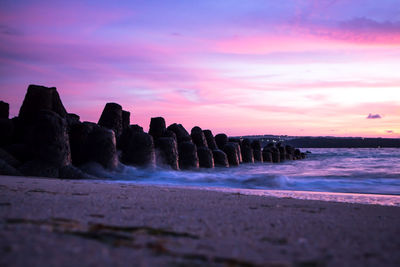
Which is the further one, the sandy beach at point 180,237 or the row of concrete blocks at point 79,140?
the row of concrete blocks at point 79,140

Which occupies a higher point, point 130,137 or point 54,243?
point 130,137

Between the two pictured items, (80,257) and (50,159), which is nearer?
(80,257)

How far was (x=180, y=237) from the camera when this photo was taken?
2152 mm

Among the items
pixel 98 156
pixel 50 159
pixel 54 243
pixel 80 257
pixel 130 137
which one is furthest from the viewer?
pixel 130 137

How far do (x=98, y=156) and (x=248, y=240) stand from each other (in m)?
7.13

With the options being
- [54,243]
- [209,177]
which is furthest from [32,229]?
[209,177]

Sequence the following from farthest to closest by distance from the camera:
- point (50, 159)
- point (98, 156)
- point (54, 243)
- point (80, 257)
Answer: point (98, 156)
point (50, 159)
point (54, 243)
point (80, 257)

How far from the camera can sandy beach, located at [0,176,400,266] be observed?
5.48ft

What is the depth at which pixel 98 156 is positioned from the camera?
876 cm

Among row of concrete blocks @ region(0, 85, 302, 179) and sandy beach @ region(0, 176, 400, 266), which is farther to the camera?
row of concrete blocks @ region(0, 85, 302, 179)

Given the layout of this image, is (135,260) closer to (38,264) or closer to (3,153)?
(38,264)

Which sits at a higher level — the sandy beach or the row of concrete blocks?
the row of concrete blocks

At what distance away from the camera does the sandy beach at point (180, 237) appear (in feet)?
5.48

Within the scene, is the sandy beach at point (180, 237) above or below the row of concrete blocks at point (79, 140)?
below
